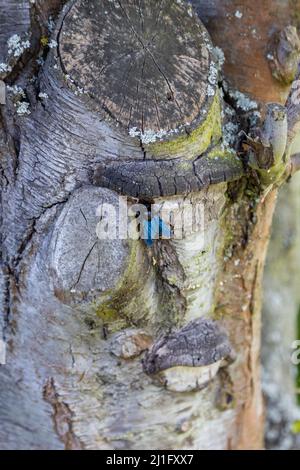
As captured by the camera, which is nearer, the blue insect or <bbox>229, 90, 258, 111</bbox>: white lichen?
the blue insect

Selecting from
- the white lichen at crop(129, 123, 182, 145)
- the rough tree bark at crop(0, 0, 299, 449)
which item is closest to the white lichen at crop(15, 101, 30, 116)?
the rough tree bark at crop(0, 0, 299, 449)

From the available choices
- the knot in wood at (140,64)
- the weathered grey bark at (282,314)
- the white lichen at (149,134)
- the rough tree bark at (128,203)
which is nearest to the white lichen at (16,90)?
the rough tree bark at (128,203)

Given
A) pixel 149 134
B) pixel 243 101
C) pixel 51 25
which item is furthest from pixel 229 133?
pixel 51 25

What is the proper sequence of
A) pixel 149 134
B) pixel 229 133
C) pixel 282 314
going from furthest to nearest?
pixel 282 314
pixel 229 133
pixel 149 134

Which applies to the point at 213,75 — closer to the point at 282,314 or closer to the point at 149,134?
the point at 149,134

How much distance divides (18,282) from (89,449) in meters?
0.50

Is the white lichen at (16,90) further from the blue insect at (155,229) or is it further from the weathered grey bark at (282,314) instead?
the weathered grey bark at (282,314)

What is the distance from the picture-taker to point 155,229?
1.17m

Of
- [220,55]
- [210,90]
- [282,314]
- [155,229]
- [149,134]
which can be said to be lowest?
[282,314]

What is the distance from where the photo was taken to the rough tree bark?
44.5 inches

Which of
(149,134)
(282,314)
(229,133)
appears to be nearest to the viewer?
(149,134)

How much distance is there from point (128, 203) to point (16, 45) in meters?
0.40

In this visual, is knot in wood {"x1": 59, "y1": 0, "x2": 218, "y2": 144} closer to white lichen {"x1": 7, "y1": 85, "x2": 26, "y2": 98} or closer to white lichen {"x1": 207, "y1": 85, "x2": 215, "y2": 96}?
white lichen {"x1": 207, "y1": 85, "x2": 215, "y2": 96}
